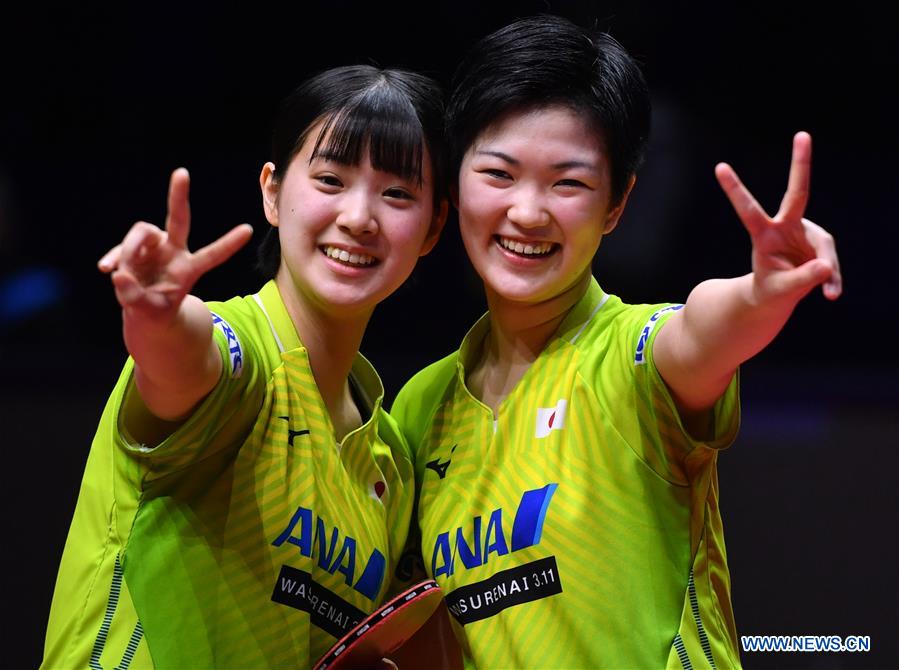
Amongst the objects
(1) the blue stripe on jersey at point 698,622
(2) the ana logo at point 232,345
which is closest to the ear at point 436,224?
(2) the ana logo at point 232,345

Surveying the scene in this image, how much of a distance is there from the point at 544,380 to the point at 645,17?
6.29 ft

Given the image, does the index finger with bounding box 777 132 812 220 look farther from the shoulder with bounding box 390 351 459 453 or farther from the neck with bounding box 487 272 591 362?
the shoulder with bounding box 390 351 459 453

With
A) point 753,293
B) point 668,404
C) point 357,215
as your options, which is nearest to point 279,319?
point 357,215

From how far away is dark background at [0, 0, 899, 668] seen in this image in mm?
3279

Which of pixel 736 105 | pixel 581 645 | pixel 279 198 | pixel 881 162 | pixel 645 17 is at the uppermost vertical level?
pixel 645 17

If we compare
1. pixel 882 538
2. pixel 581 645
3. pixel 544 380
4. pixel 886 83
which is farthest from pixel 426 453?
pixel 886 83

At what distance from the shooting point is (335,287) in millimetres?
1995

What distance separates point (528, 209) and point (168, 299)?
2.26 ft

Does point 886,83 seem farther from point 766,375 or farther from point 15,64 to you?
point 15,64

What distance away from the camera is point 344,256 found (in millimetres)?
2000

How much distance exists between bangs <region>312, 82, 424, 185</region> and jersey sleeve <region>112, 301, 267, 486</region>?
13.8 inches

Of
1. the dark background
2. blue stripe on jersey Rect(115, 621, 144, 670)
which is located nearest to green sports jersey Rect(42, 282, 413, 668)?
blue stripe on jersey Rect(115, 621, 144, 670)

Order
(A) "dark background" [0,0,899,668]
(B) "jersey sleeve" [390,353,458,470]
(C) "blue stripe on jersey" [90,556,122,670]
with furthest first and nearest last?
(A) "dark background" [0,0,899,668] < (B) "jersey sleeve" [390,353,458,470] < (C) "blue stripe on jersey" [90,556,122,670]

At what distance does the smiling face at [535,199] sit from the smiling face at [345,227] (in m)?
0.12
